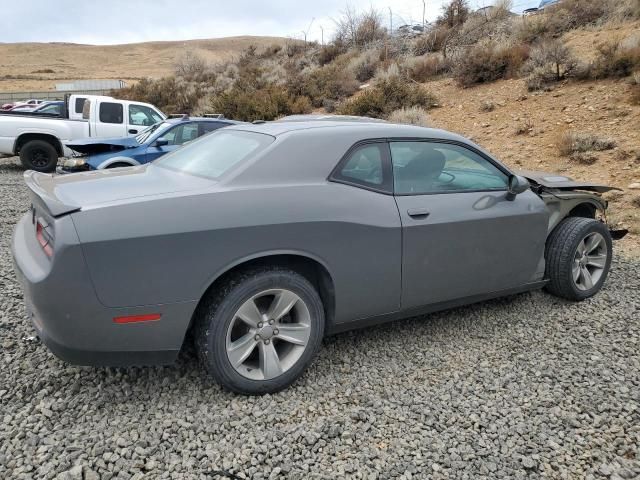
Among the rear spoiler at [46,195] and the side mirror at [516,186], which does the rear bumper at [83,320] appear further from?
the side mirror at [516,186]

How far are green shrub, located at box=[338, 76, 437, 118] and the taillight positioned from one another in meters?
11.6

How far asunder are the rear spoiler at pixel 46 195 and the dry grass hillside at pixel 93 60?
174 ft

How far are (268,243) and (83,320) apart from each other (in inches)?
39.3

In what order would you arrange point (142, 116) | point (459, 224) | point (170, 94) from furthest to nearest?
point (170, 94) → point (142, 116) → point (459, 224)

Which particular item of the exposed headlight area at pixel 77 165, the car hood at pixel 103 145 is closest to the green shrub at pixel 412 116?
the car hood at pixel 103 145

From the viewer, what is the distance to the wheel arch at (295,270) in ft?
9.02

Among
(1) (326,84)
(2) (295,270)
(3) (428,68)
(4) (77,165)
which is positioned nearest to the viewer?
(2) (295,270)

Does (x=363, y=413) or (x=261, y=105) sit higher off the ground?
(x=261, y=105)

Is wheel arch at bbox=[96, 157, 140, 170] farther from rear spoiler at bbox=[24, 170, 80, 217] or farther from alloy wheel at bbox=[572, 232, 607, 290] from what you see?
alloy wheel at bbox=[572, 232, 607, 290]

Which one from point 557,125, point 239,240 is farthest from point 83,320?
point 557,125

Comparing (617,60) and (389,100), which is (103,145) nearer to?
(389,100)

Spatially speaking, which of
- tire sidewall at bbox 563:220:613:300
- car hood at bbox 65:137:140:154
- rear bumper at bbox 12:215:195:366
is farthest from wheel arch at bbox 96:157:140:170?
tire sidewall at bbox 563:220:613:300

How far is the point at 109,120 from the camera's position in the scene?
39.7ft

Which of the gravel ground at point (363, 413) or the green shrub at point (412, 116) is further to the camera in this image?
the green shrub at point (412, 116)
